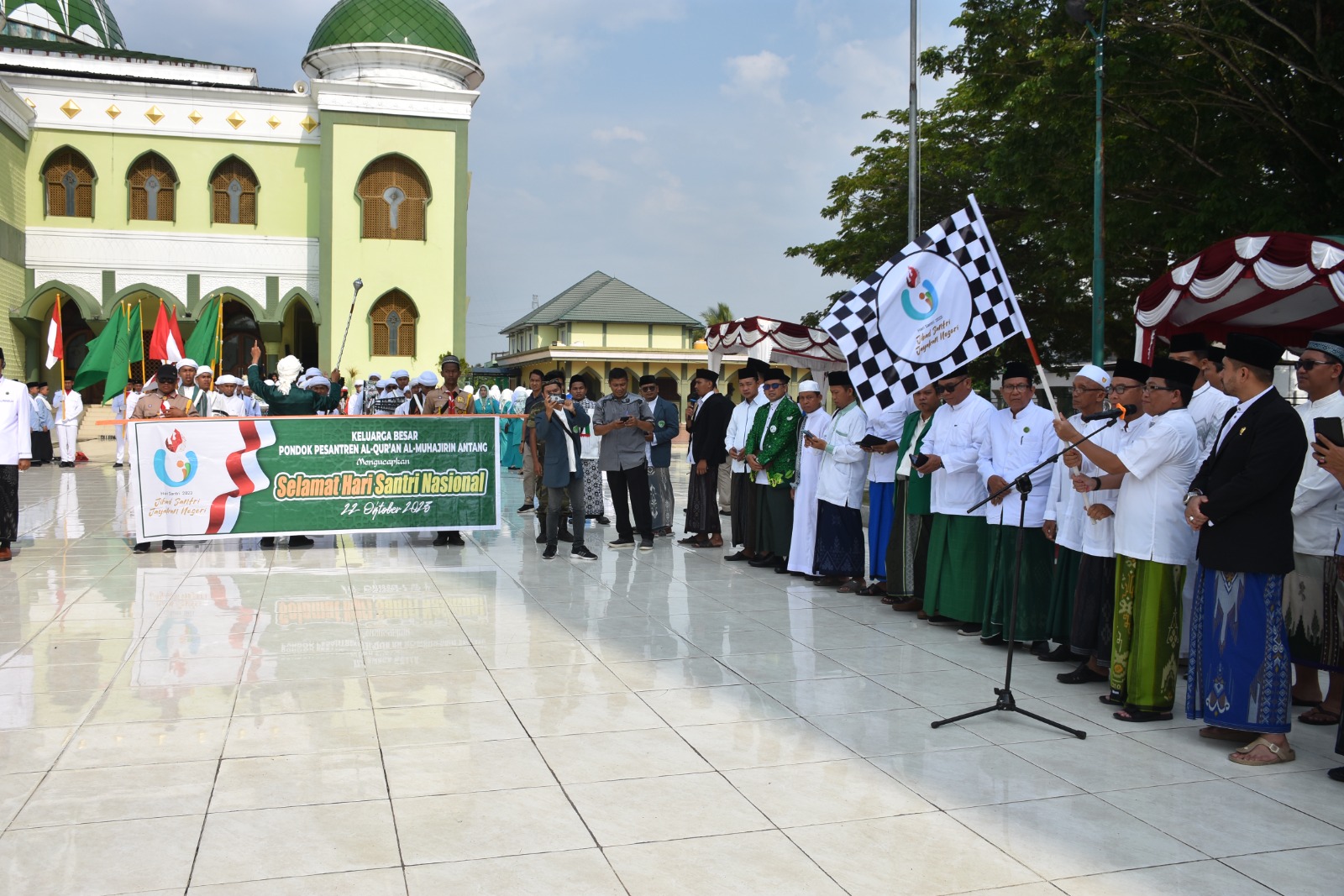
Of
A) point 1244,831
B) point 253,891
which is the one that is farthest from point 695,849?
point 1244,831

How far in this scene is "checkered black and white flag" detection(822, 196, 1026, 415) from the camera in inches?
266

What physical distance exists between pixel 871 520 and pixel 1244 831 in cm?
476

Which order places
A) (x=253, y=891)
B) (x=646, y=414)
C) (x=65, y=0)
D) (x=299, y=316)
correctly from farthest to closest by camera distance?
1. (x=65, y=0)
2. (x=299, y=316)
3. (x=646, y=414)
4. (x=253, y=891)

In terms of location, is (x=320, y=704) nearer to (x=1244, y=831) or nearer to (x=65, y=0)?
(x=1244, y=831)

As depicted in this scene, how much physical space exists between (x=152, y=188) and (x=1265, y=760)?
31.8 m

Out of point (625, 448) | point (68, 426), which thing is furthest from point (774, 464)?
point (68, 426)

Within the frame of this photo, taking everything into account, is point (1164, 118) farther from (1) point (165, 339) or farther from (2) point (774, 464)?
(1) point (165, 339)

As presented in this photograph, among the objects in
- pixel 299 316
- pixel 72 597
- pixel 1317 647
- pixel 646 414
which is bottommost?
pixel 72 597

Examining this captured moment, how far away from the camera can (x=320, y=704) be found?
5.36 meters

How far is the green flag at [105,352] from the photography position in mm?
17016

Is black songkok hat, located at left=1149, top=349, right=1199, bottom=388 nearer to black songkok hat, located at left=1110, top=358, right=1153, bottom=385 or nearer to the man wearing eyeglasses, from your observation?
black songkok hat, located at left=1110, top=358, right=1153, bottom=385

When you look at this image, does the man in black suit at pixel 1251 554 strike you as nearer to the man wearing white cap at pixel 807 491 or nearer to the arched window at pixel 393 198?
the man wearing white cap at pixel 807 491

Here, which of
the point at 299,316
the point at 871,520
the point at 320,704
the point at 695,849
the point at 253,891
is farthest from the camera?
the point at 299,316

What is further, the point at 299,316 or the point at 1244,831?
the point at 299,316
